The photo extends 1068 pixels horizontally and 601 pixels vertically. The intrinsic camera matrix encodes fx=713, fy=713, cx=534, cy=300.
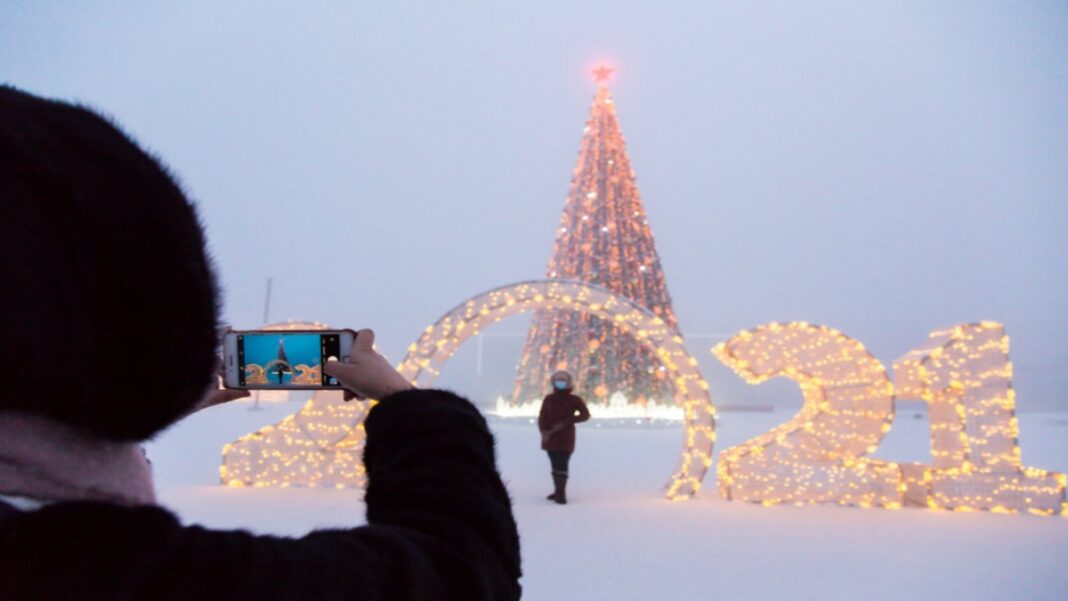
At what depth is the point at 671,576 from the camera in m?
3.97

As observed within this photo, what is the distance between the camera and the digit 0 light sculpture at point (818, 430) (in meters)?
6.14

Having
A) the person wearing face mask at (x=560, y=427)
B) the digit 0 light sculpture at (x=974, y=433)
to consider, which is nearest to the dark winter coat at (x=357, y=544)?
the person wearing face mask at (x=560, y=427)

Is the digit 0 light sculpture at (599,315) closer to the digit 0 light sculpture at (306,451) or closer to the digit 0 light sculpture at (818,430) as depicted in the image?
the digit 0 light sculpture at (818,430)

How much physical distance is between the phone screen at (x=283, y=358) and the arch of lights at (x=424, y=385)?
17.4ft

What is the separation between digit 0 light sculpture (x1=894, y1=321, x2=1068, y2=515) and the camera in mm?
5875

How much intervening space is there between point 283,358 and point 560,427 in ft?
17.5

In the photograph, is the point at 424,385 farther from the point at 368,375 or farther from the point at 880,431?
the point at 368,375

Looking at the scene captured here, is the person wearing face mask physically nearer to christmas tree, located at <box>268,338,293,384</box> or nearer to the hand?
christmas tree, located at <box>268,338,293,384</box>

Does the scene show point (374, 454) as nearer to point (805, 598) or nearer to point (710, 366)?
point (805, 598)

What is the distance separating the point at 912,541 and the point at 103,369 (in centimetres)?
537

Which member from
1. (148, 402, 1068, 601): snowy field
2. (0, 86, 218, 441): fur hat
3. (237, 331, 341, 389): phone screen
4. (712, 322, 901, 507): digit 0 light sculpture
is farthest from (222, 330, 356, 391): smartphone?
(712, 322, 901, 507): digit 0 light sculpture

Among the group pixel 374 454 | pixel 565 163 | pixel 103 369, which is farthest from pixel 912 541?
pixel 565 163

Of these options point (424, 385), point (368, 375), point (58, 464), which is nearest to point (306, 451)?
point (424, 385)

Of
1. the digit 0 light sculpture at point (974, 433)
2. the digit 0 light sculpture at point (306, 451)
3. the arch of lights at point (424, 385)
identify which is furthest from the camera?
the digit 0 light sculpture at point (306, 451)
